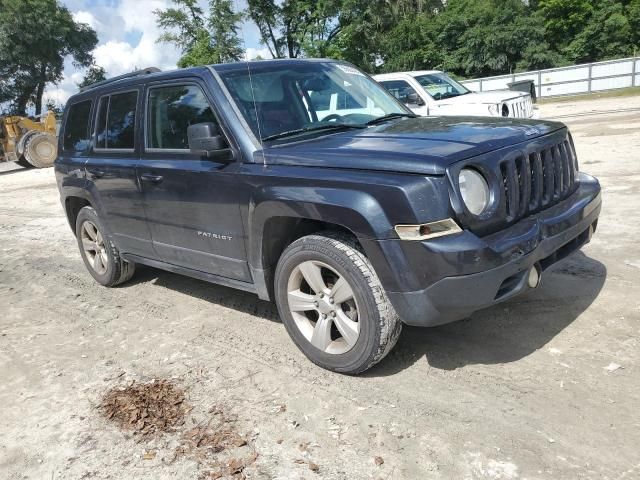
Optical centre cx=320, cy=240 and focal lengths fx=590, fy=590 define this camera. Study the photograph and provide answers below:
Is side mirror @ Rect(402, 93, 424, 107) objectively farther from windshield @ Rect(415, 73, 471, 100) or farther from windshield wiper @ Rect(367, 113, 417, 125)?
windshield wiper @ Rect(367, 113, 417, 125)

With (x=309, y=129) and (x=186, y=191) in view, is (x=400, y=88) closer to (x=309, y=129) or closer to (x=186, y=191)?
(x=309, y=129)

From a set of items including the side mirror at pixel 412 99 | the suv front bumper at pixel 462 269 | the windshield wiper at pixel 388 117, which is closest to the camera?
the suv front bumper at pixel 462 269

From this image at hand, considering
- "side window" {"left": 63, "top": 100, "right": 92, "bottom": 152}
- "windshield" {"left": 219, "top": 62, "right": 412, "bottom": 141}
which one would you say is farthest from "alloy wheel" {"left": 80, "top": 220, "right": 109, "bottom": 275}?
"windshield" {"left": 219, "top": 62, "right": 412, "bottom": 141}

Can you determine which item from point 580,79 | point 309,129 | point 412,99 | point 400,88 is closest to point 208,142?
point 309,129

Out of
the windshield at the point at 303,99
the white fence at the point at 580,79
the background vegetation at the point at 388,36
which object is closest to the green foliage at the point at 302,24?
the background vegetation at the point at 388,36

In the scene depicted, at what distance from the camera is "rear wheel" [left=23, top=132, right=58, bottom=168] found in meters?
21.5

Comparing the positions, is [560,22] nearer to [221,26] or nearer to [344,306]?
[221,26]

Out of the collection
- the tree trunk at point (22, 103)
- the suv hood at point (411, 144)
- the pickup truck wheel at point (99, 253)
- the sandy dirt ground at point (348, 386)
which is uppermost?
the tree trunk at point (22, 103)

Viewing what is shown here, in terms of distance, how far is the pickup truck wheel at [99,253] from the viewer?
5.66m

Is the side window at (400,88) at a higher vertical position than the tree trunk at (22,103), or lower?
lower

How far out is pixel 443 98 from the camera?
1181 centimetres

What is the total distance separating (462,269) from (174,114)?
253 cm

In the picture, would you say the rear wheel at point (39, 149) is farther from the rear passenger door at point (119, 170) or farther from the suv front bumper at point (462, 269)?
the suv front bumper at point (462, 269)

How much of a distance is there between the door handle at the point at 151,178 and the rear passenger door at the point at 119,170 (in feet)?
0.45
